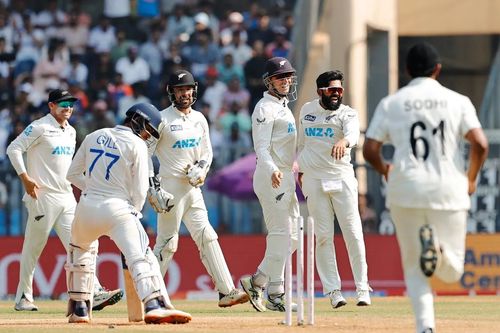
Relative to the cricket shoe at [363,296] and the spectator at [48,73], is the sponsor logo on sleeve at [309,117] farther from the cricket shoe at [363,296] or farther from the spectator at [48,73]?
the spectator at [48,73]

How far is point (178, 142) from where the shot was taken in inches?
600

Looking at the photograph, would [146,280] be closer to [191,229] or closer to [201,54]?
[191,229]

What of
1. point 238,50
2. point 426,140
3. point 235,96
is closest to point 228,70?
point 238,50

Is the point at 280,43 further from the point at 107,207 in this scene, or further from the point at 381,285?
the point at 107,207

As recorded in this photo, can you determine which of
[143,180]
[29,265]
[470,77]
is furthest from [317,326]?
[470,77]

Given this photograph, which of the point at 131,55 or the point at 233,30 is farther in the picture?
the point at 233,30

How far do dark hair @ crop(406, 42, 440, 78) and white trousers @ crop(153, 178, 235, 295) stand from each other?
4.75m

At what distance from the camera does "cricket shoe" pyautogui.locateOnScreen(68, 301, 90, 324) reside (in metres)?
13.5

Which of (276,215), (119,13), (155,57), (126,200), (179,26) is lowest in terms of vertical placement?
(276,215)

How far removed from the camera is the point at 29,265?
16.7 m

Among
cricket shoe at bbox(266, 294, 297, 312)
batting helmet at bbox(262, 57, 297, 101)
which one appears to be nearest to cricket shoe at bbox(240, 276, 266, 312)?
cricket shoe at bbox(266, 294, 297, 312)

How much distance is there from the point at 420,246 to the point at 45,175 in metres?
6.63

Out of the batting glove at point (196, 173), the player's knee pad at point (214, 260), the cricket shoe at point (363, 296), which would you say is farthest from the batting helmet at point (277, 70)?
the cricket shoe at point (363, 296)

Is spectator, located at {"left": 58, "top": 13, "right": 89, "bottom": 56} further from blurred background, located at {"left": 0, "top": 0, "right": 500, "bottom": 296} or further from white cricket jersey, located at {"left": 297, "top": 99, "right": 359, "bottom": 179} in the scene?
white cricket jersey, located at {"left": 297, "top": 99, "right": 359, "bottom": 179}
